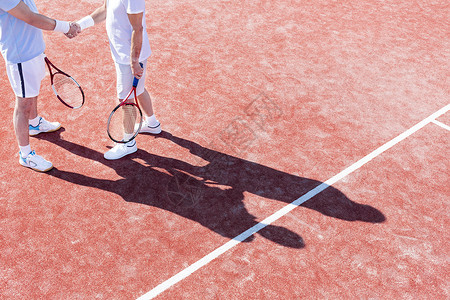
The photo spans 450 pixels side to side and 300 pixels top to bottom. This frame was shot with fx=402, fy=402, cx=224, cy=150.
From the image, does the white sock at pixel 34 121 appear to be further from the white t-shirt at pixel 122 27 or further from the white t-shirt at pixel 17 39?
the white t-shirt at pixel 122 27

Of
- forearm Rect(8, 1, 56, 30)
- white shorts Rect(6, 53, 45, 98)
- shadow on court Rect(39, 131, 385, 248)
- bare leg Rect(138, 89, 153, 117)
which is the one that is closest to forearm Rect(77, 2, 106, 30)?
forearm Rect(8, 1, 56, 30)

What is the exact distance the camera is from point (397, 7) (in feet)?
31.0

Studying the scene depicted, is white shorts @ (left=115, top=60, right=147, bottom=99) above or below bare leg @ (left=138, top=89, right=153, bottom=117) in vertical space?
above

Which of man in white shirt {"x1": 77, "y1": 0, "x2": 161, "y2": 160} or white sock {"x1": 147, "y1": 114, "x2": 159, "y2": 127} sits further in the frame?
white sock {"x1": 147, "y1": 114, "x2": 159, "y2": 127}

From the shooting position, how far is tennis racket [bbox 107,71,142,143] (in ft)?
15.0

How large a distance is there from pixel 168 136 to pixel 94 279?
2249 millimetres

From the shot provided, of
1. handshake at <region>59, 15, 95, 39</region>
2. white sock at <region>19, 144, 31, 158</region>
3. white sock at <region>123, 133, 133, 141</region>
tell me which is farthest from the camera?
white sock at <region>123, 133, 133, 141</region>

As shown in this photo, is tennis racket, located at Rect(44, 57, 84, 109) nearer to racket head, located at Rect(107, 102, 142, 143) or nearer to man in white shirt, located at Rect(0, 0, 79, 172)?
man in white shirt, located at Rect(0, 0, 79, 172)

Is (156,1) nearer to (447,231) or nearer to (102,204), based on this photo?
(102,204)

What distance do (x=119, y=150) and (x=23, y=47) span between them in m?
1.59

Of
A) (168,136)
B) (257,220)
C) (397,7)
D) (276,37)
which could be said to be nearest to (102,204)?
(168,136)

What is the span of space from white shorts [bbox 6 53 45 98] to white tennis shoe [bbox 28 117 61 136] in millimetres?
990

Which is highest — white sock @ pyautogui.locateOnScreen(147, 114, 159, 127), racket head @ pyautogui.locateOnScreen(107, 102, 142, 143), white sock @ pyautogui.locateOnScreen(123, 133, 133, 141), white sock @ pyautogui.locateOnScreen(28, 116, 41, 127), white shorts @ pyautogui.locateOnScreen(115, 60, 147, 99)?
white shorts @ pyautogui.locateOnScreen(115, 60, 147, 99)

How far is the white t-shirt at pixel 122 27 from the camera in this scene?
3939 millimetres
